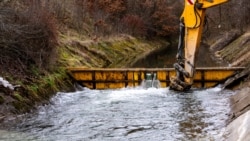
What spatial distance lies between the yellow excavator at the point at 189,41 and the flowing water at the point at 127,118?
0.56m

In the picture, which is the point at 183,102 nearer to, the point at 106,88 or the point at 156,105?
the point at 156,105

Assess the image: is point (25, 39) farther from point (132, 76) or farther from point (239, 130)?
point (239, 130)

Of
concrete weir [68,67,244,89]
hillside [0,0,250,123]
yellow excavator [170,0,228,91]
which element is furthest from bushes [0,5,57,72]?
yellow excavator [170,0,228,91]

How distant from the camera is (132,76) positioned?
19578mm

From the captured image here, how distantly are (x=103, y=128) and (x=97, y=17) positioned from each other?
3168cm

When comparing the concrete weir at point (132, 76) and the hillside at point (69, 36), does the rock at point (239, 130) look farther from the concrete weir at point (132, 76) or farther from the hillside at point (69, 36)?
the concrete weir at point (132, 76)

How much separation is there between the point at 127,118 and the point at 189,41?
605 cm

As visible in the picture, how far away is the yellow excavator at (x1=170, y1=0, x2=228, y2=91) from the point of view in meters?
17.5

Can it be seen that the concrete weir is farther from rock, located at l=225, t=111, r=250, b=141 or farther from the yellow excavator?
rock, located at l=225, t=111, r=250, b=141

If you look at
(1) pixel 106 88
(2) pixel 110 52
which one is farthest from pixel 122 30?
(1) pixel 106 88

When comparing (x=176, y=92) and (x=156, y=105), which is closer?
(x=156, y=105)

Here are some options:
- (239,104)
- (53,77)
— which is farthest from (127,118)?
(53,77)

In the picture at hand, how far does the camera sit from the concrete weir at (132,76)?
19.0 meters

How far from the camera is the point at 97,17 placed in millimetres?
42594
